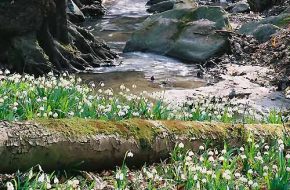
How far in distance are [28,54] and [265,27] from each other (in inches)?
325

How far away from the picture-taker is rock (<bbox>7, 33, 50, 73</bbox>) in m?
13.3

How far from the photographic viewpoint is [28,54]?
524 inches

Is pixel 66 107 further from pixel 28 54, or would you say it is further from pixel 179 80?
pixel 179 80

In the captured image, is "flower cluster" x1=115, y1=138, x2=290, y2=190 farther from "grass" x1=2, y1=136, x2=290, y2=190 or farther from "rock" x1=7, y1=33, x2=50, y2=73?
"rock" x1=7, y1=33, x2=50, y2=73

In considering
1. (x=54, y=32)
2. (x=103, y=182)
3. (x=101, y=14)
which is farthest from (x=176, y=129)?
(x=101, y=14)

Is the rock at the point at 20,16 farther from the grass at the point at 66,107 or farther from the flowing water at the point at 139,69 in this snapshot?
the grass at the point at 66,107

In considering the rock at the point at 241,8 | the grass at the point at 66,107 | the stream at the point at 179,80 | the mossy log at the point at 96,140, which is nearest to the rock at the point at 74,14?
the stream at the point at 179,80

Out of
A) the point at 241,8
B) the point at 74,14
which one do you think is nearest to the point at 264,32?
the point at 241,8

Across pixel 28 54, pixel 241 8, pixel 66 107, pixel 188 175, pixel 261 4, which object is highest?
pixel 66 107

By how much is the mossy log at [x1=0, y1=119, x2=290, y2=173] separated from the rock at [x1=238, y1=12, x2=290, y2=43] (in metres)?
11.6

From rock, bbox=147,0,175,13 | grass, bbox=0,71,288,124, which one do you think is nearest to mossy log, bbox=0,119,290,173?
grass, bbox=0,71,288,124

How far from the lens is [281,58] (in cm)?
1480

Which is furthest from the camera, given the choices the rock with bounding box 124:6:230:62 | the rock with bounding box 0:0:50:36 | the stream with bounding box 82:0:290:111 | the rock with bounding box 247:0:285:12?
the rock with bounding box 247:0:285:12

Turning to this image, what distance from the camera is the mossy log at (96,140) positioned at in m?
4.52
